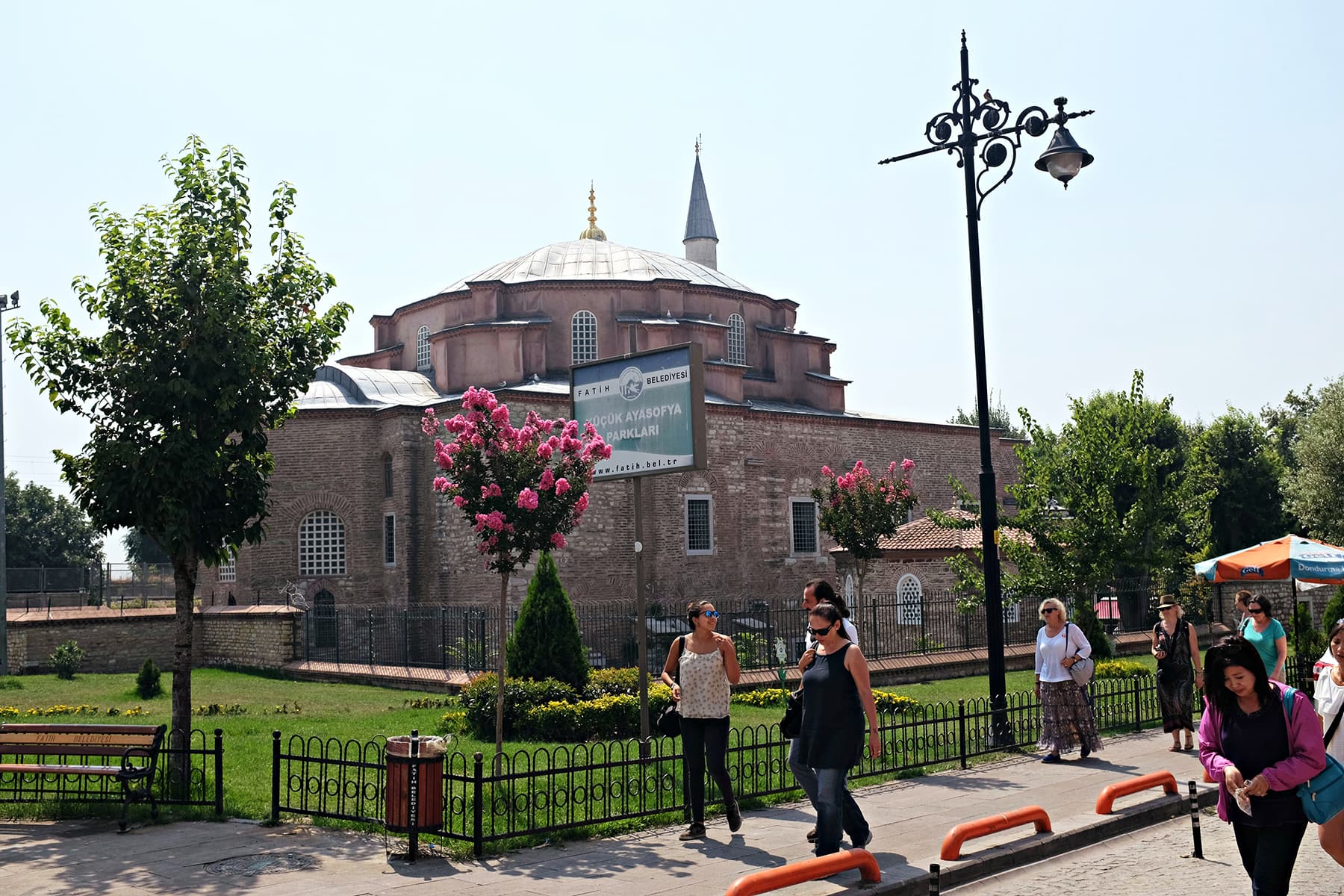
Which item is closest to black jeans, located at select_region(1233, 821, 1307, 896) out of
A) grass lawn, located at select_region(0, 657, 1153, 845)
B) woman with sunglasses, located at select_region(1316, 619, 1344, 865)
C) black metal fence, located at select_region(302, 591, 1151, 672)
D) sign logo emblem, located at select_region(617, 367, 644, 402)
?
woman with sunglasses, located at select_region(1316, 619, 1344, 865)

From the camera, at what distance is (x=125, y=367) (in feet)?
32.0

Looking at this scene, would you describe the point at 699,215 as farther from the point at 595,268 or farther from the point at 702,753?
the point at 702,753

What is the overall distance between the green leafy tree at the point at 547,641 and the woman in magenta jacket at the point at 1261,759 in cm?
996

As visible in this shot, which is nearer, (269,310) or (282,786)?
(282,786)

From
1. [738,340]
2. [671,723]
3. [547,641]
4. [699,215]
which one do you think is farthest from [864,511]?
[699,215]

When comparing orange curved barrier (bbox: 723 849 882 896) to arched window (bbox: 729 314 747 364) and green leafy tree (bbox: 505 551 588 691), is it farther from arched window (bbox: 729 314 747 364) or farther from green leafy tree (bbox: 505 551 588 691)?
arched window (bbox: 729 314 747 364)

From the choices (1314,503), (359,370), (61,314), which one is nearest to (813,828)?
(61,314)

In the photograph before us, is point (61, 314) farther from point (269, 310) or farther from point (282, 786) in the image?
point (282, 786)

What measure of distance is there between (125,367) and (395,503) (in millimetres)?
19428

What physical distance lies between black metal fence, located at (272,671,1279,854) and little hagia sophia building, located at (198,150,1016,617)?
1505cm

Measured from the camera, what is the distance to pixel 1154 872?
6.71 m

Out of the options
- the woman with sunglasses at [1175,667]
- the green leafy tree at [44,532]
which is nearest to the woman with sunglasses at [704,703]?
the woman with sunglasses at [1175,667]

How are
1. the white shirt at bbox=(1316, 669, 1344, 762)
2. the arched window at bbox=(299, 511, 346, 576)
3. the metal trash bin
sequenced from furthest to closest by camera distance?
1. the arched window at bbox=(299, 511, 346, 576)
2. the metal trash bin
3. the white shirt at bbox=(1316, 669, 1344, 762)

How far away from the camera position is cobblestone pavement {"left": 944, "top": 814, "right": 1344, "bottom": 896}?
6328 mm
